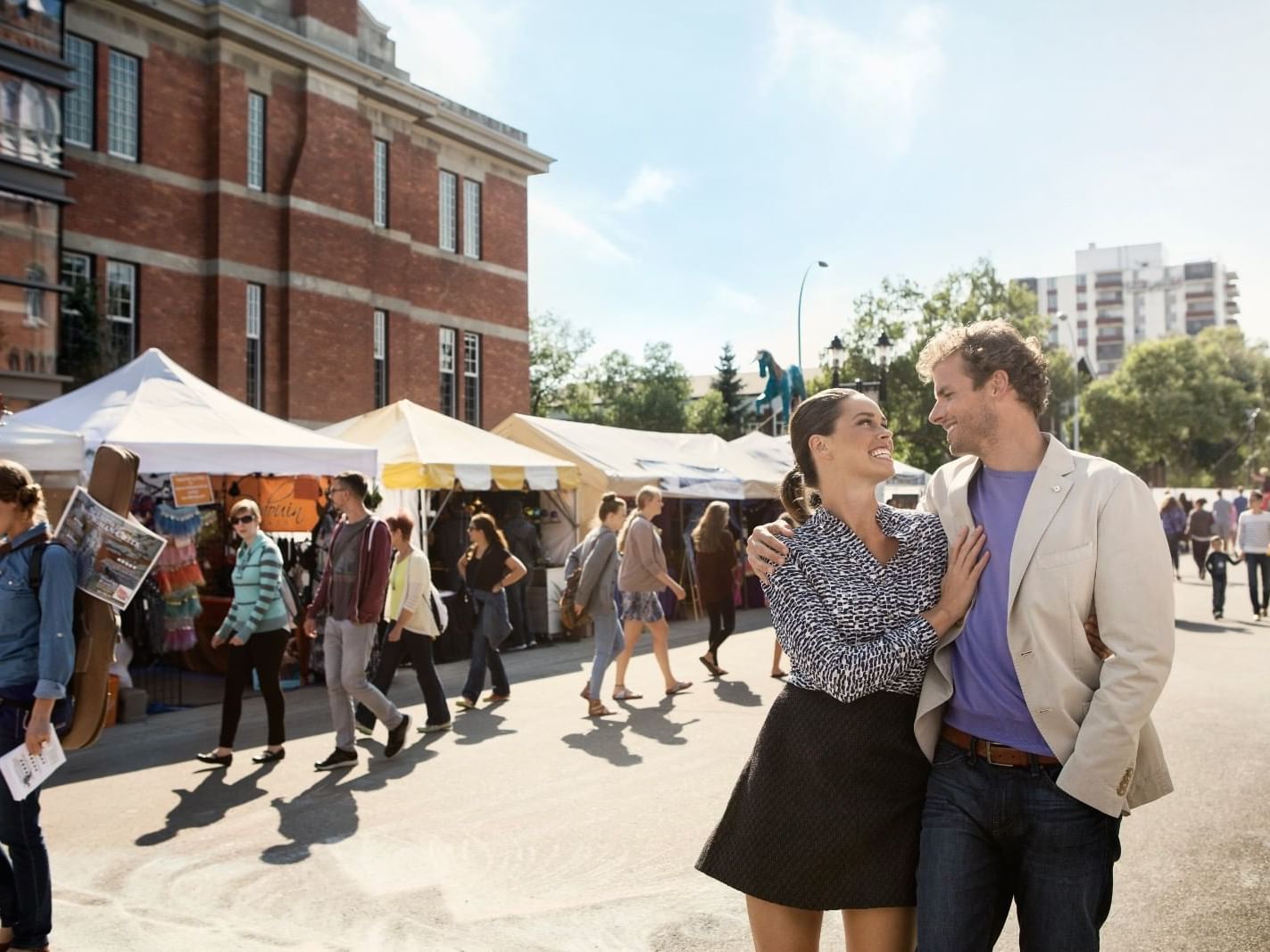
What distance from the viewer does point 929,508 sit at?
9.48ft

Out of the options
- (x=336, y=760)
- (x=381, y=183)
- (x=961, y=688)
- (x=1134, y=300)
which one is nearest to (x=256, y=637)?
(x=336, y=760)

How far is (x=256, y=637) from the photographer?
312 inches

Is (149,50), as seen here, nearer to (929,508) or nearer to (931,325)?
(929,508)

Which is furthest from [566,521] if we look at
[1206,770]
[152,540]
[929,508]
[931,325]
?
[931,325]

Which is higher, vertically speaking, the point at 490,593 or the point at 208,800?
the point at 490,593

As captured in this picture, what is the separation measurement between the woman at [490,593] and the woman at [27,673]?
6080 millimetres

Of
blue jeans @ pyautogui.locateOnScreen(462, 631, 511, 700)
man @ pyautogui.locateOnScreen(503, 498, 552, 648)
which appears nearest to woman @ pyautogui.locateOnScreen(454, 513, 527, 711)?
blue jeans @ pyautogui.locateOnScreen(462, 631, 511, 700)

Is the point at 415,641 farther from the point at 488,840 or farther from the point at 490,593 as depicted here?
the point at 488,840

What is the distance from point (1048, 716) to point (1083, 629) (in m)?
0.21

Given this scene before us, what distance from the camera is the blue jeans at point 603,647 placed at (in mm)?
9609

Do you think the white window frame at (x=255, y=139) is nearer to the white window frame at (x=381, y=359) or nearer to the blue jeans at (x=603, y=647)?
the white window frame at (x=381, y=359)

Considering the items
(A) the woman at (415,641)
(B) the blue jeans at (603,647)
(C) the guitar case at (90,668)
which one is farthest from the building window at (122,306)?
(C) the guitar case at (90,668)

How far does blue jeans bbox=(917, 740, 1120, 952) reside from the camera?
2.43 m

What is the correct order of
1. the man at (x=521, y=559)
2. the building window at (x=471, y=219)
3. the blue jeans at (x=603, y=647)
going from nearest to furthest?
the blue jeans at (x=603, y=647) < the man at (x=521, y=559) < the building window at (x=471, y=219)
